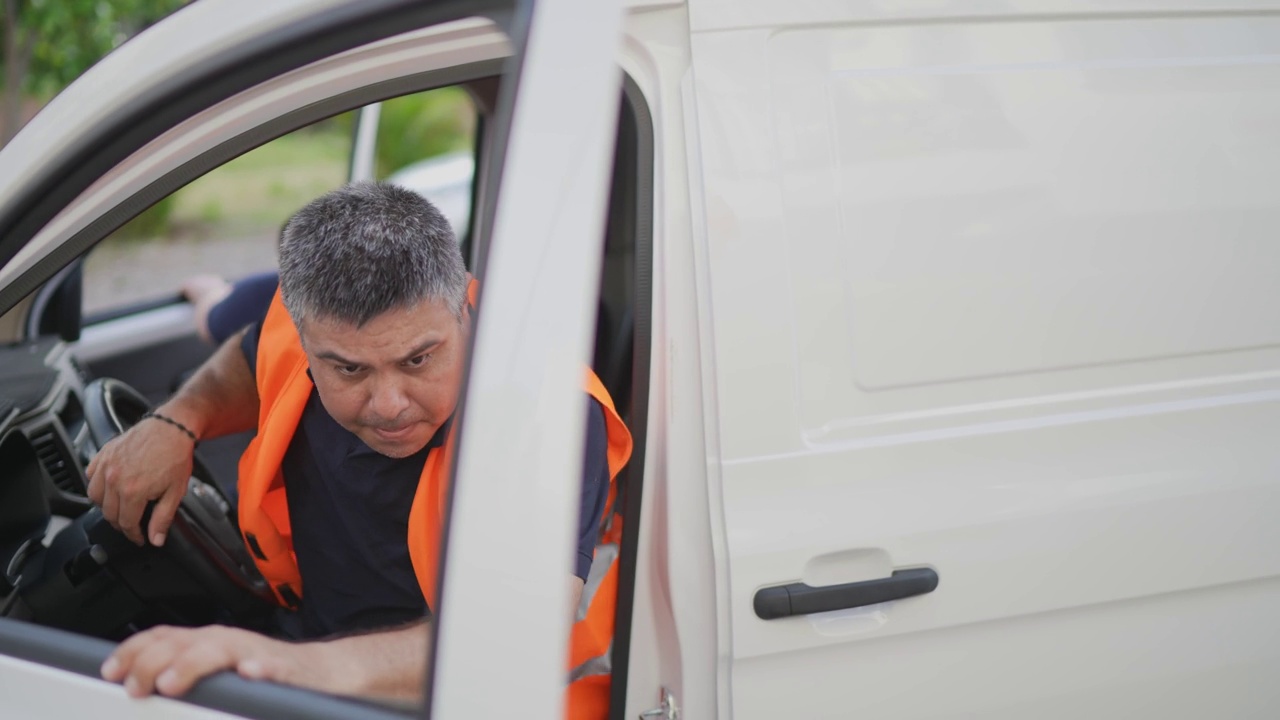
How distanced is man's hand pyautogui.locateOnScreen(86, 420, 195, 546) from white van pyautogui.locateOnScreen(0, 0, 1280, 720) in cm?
44

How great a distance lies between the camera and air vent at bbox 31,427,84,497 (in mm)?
1962

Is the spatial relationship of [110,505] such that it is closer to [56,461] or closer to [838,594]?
[56,461]

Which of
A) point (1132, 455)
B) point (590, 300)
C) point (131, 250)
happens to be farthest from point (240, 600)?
point (131, 250)

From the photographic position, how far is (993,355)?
4.59 feet

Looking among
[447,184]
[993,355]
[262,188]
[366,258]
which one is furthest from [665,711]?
[262,188]

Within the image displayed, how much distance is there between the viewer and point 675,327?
1397 millimetres

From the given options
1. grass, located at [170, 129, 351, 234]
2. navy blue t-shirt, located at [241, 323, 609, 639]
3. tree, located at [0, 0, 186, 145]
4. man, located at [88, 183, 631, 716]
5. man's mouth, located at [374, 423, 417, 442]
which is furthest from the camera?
grass, located at [170, 129, 351, 234]

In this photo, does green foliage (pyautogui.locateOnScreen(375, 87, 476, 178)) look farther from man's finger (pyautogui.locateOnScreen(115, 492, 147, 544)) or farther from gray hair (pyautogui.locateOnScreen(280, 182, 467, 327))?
gray hair (pyautogui.locateOnScreen(280, 182, 467, 327))

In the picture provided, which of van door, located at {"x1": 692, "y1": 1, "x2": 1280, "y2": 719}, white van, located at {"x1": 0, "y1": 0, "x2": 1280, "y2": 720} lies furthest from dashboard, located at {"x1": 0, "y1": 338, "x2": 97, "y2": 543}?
van door, located at {"x1": 692, "y1": 1, "x2": 1280, "y2": 719}

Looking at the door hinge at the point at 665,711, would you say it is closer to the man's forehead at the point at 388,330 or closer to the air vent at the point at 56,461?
the man's forehead at the point at 388,330

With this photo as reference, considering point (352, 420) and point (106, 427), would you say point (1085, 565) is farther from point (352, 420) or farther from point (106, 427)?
point (106, 427)

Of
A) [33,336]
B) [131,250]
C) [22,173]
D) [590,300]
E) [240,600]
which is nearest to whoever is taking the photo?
[590,300]

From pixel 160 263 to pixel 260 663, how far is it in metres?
9.15

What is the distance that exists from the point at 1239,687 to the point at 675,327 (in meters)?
0.98
